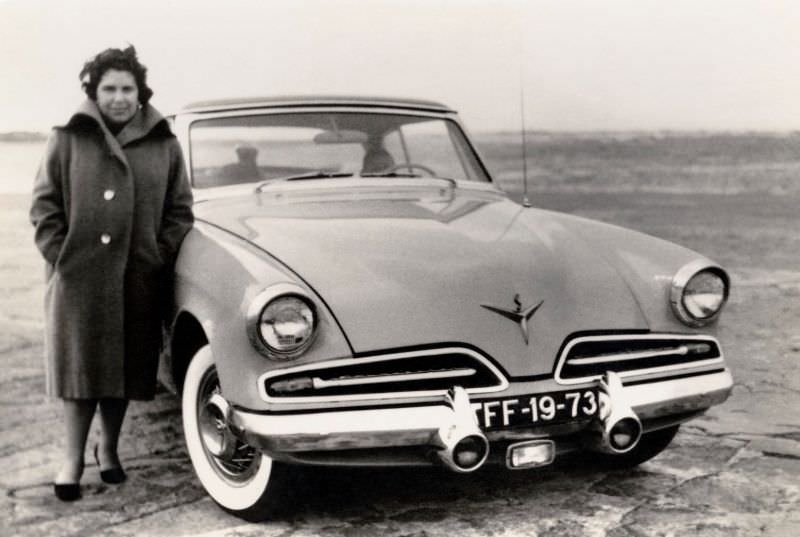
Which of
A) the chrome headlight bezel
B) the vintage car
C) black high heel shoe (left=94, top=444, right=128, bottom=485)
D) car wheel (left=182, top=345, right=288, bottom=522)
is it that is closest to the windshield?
the vintage car

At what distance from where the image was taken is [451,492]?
3066 millimetres

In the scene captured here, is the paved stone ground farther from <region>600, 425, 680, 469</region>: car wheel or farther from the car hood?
the car hood

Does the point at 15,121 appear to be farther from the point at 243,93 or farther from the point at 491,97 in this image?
the point at 491,97

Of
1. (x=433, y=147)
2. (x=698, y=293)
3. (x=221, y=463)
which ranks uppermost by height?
(x=433, y=147)

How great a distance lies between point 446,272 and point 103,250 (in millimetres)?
1198

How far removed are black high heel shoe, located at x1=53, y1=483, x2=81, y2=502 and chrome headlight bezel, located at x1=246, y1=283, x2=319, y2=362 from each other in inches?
40.3

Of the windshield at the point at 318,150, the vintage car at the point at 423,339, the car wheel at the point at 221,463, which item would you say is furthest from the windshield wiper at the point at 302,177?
the car wheel at the point at 221,463

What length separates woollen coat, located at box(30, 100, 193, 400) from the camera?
3135mm

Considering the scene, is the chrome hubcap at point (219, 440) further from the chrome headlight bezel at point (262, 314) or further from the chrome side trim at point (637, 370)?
the chrome side trim at point (637, 370)

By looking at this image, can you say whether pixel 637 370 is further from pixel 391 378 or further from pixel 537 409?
pixel 391 378

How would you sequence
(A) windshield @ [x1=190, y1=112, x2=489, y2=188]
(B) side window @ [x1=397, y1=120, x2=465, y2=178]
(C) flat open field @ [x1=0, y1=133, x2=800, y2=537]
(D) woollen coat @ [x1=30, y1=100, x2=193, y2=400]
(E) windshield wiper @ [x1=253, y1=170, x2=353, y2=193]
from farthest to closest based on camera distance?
1. (B) side window @ [x1=397, y1=120, x2=465, y2=178]
2. (A) windshield @ [x1=190, y1=112, x2=489, y2=188]
3. (E) windshield wiper @ [x1=253, y1=170, x2=353, y2=193]
4. (D) woollen coat @ [x1=30, y1=100, x2=193, y2=400]
5. (C) flat open field @ [x1=0, y1=133, x2=800, y2=537]

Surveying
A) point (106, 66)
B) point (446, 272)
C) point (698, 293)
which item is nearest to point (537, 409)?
point (446, 272)

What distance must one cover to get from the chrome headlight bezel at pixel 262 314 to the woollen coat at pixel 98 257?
2.60ft

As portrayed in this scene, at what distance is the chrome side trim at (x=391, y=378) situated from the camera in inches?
101
